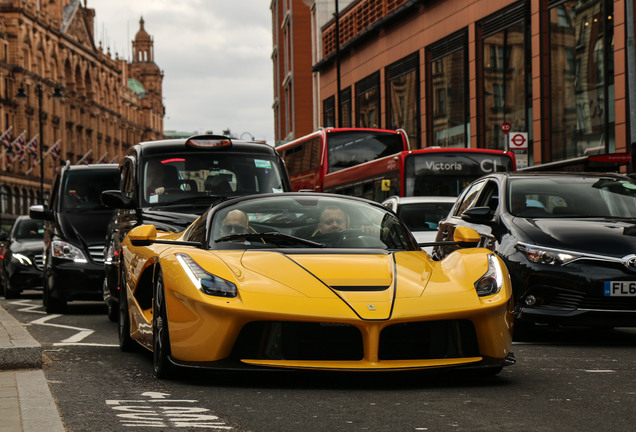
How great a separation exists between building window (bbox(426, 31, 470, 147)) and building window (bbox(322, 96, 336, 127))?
52.1 ft

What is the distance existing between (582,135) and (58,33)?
8533 centimetres

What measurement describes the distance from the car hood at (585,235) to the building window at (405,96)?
A: 111 ft

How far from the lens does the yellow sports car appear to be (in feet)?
20.2

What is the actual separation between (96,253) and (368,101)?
122 feet

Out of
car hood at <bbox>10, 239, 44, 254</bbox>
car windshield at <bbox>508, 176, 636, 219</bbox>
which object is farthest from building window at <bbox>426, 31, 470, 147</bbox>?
car windshield at <bbox>508, 176, 636, 219</bbox>

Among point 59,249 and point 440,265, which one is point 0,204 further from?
point 440,265

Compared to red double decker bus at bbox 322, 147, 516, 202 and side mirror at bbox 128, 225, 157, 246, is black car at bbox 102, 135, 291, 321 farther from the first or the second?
red double decker bus at bbox 322, 147, 516, 202

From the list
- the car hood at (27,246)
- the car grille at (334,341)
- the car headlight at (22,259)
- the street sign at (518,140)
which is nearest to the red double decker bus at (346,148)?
the street sign at (518,140)

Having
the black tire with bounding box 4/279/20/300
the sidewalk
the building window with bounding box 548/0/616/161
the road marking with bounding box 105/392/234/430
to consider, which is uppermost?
the building window with bounding box 548/0/616/161

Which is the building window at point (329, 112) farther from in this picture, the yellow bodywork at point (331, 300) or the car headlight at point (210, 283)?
the car headlight at point (210, 283)

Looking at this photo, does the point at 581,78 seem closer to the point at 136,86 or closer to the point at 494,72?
the point at 494,72

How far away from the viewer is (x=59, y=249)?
50.1 feet

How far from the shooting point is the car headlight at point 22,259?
20938 mm

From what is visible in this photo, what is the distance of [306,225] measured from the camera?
298 inches
